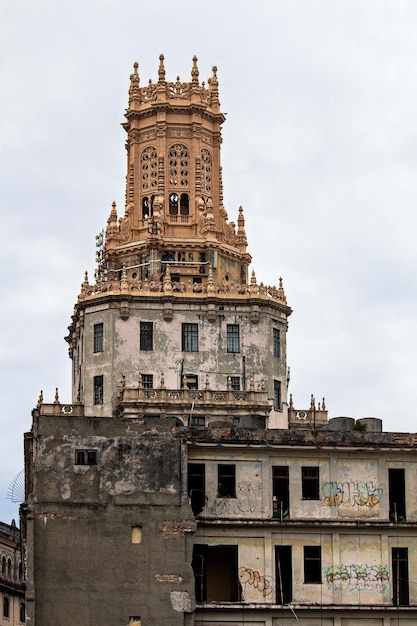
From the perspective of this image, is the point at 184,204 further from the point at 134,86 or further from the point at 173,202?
the point at 134,86

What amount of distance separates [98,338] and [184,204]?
16208 mm

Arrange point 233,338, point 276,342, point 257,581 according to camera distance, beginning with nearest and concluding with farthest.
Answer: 1. point 257,581
2. point 233,338
3. point 276,342

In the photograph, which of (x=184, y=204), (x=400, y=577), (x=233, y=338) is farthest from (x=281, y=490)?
(x=184, y=204)

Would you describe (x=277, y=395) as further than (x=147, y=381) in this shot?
Yes

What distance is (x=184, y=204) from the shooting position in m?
126

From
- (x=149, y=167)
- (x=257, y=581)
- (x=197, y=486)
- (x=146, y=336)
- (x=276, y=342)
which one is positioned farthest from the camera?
(x=149, y=167)

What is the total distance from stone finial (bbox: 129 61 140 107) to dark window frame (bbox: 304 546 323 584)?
56145mm

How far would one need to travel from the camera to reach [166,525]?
76875 mm

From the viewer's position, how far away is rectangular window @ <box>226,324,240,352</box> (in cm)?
11431

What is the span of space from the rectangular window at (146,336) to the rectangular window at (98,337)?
8.84ft

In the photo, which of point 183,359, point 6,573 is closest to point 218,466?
point 183,359

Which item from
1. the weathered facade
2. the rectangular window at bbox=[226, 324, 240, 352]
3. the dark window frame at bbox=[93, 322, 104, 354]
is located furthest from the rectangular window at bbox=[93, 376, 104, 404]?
the weathered facade

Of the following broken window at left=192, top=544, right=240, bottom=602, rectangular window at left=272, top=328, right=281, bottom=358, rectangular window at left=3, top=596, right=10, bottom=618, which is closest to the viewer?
broken window at left=192, top=544, right=240, bottom=602

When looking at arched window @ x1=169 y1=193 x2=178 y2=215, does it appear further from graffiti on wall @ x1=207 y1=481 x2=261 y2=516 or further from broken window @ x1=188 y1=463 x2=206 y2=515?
graffiti on wall @ x1=207 y1=481 x2=261 y2=516
